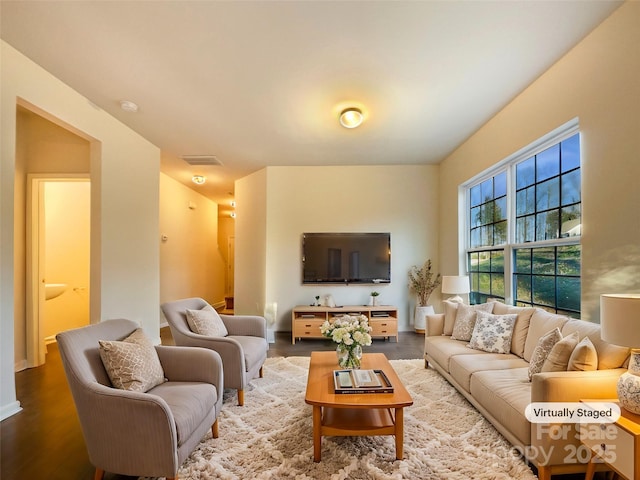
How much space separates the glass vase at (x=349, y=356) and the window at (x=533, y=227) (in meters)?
1.87

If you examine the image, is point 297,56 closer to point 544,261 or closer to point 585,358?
A: point 585,358

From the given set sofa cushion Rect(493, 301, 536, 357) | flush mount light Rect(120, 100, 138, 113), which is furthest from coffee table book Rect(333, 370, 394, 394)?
flush mount light Rect(120, 100, 138, 113)

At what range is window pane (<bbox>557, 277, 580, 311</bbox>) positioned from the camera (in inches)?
105

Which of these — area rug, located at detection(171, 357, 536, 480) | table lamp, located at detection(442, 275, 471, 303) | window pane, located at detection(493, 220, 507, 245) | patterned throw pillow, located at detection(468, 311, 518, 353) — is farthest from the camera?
table lamp, located at detection(442, 275, 471, 303)

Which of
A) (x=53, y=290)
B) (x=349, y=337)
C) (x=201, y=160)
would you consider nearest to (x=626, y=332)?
(x=349, y=337)

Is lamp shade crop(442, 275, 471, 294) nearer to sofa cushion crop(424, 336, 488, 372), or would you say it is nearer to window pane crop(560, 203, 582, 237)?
sofa cushion crop(424, 336, 488, 372)

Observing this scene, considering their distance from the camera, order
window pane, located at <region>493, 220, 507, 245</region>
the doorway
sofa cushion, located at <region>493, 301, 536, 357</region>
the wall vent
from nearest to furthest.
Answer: sofa cushion, located at <region>493, 301, 536, 357</region>
window pane, located at <region>493, 220, 507, 245</region>
the doorway
the wall vent

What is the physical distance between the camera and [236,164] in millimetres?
5418

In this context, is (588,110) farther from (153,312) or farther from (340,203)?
(153,312)

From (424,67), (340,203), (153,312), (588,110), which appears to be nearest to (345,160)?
(340,203)

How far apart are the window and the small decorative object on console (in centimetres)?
182

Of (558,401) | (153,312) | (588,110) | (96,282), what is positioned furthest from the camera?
(153,312)

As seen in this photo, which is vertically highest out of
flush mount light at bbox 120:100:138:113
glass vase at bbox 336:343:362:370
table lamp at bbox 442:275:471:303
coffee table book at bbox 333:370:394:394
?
flush mount light at bbox 120:100:138:113

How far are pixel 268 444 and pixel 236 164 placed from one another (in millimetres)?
4333
